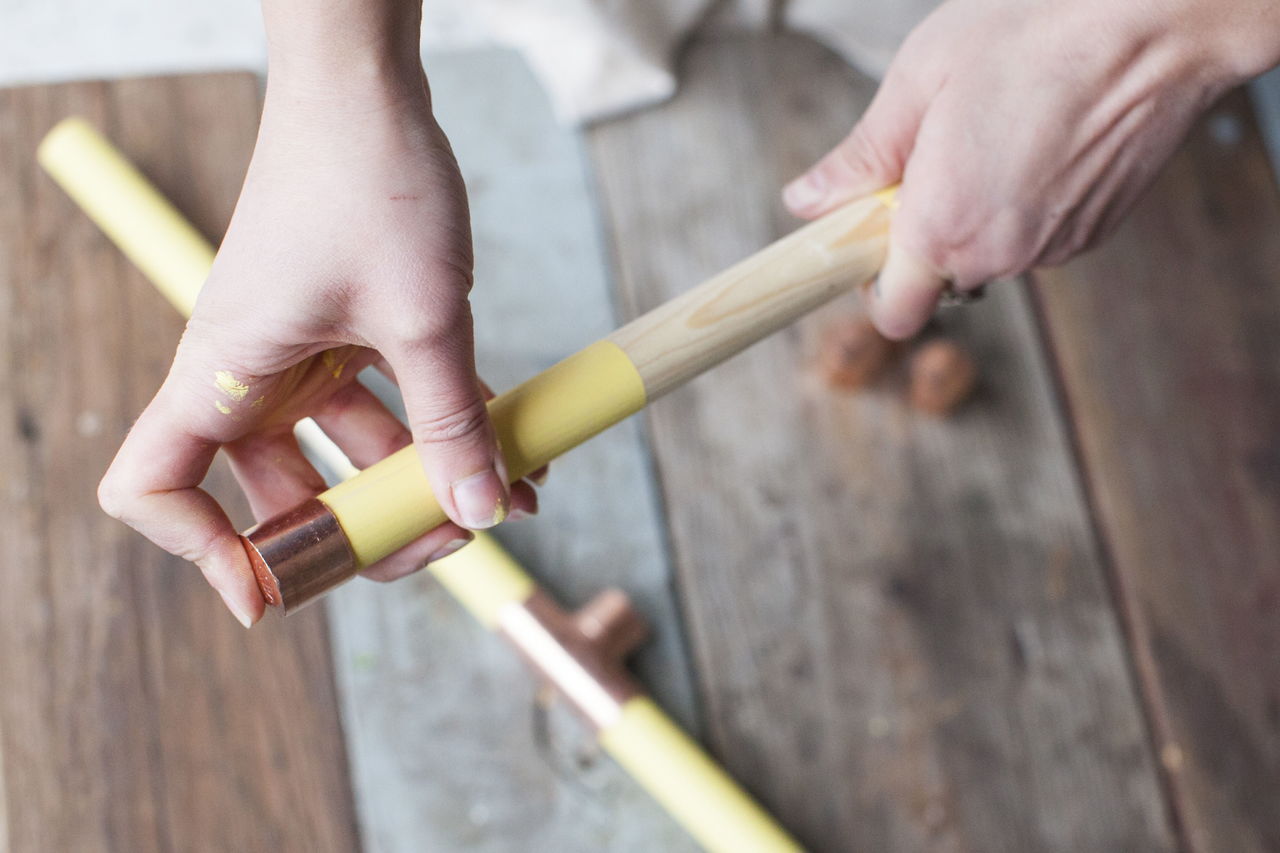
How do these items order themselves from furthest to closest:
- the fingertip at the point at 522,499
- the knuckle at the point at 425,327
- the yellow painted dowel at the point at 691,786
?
1. the yellow painted dowel at the point at 691,786
2. the fingertip at the point at 522,499
3. the knuckle at the point at 425,327

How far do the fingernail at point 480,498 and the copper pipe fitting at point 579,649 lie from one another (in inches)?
11.3

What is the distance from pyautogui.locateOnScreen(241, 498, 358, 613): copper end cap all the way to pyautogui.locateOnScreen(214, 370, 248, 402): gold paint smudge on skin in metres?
0.06

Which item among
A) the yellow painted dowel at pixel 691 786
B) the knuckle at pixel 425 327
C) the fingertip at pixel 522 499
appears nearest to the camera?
the knuckle at pixel 425 327

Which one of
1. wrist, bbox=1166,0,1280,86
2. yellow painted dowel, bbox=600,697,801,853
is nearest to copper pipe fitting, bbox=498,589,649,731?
yellow painted dowel, bbox=600,697,801,853

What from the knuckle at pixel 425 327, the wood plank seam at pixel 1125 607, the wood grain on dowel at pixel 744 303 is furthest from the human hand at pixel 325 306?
the wood plank seam at pixel 1125 607

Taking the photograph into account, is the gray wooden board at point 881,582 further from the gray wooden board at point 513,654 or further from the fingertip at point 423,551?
the fingertip at point 423,551

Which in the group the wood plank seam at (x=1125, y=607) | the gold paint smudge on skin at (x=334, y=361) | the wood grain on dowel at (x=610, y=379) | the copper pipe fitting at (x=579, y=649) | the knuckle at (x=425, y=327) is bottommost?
the wood plank seam at (x=1125, y=607)

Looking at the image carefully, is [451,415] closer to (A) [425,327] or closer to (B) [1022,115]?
(A) [425,327]

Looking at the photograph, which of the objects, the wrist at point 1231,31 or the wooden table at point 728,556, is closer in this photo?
the wrist at point 1231,31

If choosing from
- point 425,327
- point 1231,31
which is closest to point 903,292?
point 1231,31

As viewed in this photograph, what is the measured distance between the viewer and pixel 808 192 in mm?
710

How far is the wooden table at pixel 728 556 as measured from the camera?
0.80 meters

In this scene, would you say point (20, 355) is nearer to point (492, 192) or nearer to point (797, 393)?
point (492, 192)

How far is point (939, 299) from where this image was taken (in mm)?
726
